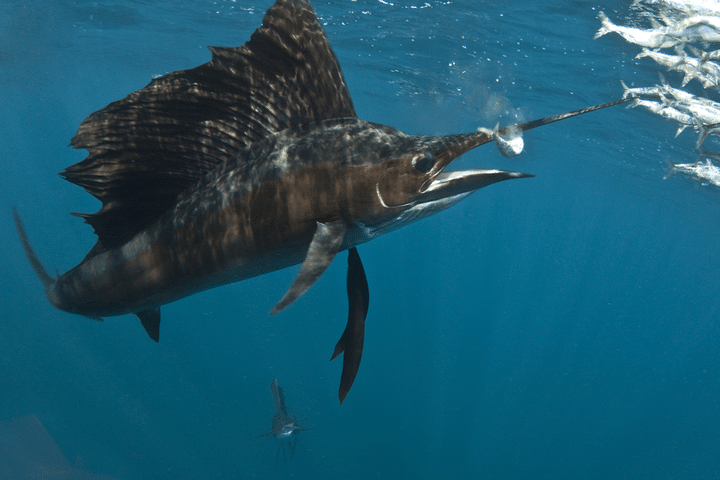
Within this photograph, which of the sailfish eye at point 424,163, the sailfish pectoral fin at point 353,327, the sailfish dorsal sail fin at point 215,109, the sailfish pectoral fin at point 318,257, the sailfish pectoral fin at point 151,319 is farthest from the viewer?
the sailfish pectoral fin at point 151,319

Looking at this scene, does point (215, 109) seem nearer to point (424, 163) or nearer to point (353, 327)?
point (424, 163)

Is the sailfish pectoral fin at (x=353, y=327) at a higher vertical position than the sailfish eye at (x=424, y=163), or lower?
lower

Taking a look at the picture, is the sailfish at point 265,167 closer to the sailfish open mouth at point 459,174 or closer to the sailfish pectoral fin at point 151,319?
the sailfish open mouth at point 459,174

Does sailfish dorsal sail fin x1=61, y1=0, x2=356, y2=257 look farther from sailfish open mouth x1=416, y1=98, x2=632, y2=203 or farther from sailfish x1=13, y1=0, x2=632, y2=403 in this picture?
sailfish open mouth x1=416, y1=98, x2=632, y2=203

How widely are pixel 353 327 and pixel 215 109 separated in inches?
50.1

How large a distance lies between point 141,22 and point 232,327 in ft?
62.9

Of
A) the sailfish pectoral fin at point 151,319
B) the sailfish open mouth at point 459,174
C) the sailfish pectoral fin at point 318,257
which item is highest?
the sailfish open mouth at point 459,174

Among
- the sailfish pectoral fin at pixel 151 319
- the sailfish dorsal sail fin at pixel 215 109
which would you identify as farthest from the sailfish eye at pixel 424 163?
the sailfish pectoral fin at pixel 151 319

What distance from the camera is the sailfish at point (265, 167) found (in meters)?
1.83

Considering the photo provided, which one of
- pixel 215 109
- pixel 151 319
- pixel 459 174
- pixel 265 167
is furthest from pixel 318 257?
pixel 151 319

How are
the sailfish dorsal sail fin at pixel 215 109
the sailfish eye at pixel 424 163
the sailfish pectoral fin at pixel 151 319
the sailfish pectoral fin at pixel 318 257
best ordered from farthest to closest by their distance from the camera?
the sailfish pectoral fin at pixel 151 319 < the sailfish dorsal sail fin at pixel 215 109 < the sailfish eye at pixel 424 163 < the sailfish pectoral fin at pixel 318 257

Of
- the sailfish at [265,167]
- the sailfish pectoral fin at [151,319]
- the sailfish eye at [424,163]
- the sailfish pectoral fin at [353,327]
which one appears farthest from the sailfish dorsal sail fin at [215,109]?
the sailfish pectoral fin at [151,319]

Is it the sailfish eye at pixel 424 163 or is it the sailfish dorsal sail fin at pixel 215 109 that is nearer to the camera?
the sailfish eye at pixel 424 163

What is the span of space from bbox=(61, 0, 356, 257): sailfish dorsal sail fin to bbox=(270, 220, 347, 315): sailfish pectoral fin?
62 cm
